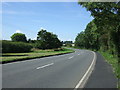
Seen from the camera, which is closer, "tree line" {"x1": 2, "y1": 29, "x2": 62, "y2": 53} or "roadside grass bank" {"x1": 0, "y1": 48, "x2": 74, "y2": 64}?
"roadside grass bank" {"x1": 0, "y1": 48, "x2": 74, "y2": 64}

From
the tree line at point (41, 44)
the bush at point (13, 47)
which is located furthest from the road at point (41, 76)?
the tree line at point (41, 44)

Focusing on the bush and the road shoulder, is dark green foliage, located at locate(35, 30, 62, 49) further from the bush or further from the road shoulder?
the road shoulder

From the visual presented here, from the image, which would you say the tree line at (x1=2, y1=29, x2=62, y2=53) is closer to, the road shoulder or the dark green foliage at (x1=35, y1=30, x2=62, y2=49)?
the dark green foliage at (x1=35, y1=30, x2=62, y2=49)

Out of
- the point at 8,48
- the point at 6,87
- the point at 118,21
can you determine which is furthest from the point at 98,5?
the point at 8,48

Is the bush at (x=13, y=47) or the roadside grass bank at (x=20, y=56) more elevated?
the bush at (x=13, y=47)

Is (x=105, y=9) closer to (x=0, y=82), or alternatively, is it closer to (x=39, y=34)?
(x=0, y=82)

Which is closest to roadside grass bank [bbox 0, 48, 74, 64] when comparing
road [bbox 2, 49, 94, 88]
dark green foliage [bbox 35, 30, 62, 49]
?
road [bbox 2, 49, 94, 88]

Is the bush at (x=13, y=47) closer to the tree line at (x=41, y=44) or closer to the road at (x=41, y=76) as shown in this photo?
the tree line at (x=41, y=44)

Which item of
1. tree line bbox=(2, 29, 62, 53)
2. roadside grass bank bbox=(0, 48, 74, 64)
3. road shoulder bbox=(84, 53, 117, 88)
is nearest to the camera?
road shoulder bbox=(84, 53, 117, 88)

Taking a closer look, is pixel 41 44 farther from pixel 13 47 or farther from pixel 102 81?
pixel 102 81

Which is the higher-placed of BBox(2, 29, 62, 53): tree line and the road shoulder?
BBox(2, 29, 62, 53): tree line

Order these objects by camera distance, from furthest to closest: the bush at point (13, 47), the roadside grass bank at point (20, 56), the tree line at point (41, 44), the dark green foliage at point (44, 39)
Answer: the dark green foliage at point (44, 39), the tree line at point (41, 44), the bush at point (13, 47), the roadside grass bank at point (20, 56)

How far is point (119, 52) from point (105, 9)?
8.74 metres

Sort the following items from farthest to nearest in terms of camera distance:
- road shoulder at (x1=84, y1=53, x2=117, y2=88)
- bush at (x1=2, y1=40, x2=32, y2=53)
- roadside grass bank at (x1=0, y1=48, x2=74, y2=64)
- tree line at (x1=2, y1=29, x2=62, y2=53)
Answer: tree line at (x1=2, y1=29, x2=62, y2=53)
bush at (x1=2, y1=40, x2=32, y2=53)
roadside grass bank at (x1=0, y1=48, x2=74, y2=64)
road shoulder at (x1=84, y1=53, x2=117, y2=88)
